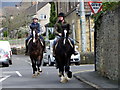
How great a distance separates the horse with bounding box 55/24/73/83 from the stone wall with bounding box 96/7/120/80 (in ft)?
4.49

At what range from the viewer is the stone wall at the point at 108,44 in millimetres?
12828

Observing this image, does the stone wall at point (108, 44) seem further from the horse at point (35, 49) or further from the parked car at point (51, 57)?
the parked car at point (51, 57)

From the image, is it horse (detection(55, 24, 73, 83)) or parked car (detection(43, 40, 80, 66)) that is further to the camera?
parked car (detection(43, 40, 80, 66))

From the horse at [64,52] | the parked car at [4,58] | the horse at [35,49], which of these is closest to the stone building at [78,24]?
the parked car at [4,58]

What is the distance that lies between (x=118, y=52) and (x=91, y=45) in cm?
2620

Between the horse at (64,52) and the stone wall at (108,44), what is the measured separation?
1367 millimetres

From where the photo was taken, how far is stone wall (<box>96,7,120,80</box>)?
1283cm

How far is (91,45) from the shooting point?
127ft

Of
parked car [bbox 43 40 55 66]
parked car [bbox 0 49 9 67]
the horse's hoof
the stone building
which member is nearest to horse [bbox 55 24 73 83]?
the horse's hoof

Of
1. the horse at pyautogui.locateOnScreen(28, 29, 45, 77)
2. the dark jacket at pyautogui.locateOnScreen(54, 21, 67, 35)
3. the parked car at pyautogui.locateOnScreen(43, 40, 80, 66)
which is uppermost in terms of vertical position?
the dark jacket at pyautogui.locateOnScreen(54, 21, 67, 35)

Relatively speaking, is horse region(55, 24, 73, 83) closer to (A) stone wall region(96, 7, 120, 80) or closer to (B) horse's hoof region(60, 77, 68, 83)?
(B) horse's hoof region(60, 77, 68, 83)

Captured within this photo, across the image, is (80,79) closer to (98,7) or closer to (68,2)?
(98,7)

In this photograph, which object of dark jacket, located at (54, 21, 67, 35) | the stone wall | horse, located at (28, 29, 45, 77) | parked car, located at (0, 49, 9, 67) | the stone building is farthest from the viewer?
the stone building

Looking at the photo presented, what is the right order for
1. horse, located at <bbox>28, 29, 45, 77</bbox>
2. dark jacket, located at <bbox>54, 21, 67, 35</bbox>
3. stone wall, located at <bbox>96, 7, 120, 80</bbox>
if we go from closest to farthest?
stone wall, located at <bbox>96, 7, 120, 80</bbox> → dark jacket, located at <bbox>54, 21, 67, 35</bbox> → horse, located at <bbox>28, 29, 45, 77</bbox>
